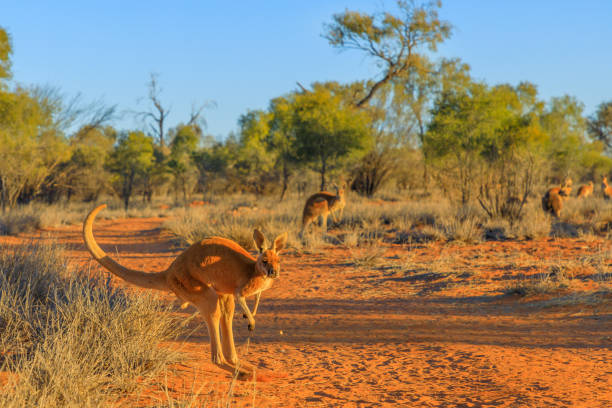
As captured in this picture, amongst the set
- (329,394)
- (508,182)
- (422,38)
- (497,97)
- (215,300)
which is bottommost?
(329,394)

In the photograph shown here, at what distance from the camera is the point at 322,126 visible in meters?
22.5

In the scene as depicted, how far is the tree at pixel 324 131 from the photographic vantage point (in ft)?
74.1

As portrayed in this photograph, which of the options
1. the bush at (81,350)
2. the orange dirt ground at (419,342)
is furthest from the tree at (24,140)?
the bush at (81,350)

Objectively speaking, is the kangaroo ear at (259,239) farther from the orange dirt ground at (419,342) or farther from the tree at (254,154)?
the tree at (254,154)

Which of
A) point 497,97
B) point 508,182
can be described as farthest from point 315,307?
point 497,97

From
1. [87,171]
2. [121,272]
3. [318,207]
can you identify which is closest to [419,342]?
[121,272]

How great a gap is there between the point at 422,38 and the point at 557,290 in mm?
23936

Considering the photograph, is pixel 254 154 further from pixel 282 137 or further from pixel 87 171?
pixel 87 171

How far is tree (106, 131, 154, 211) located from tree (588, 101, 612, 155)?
116 ft

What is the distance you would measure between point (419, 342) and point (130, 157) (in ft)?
93.0

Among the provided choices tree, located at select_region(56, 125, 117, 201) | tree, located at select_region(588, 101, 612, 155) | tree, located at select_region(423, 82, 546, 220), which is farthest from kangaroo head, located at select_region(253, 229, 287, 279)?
tree, located at select_region(588, 101, 612, 155)

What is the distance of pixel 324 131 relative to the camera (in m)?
22.5

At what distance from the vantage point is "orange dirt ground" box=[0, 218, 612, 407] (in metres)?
3.85

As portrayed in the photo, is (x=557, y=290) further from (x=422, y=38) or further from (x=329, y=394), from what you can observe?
(x=422, y=38)
